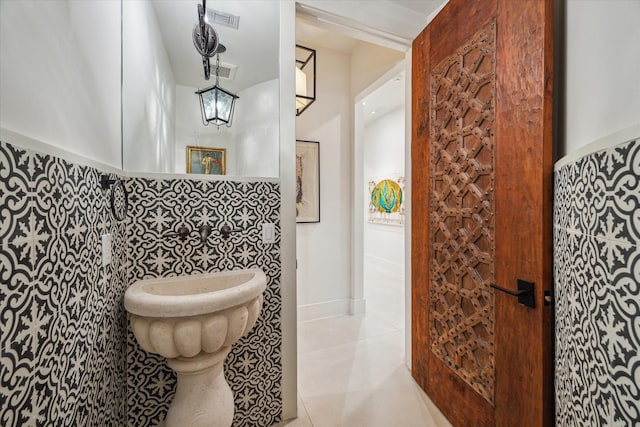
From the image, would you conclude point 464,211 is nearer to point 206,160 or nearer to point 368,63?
point 206,160

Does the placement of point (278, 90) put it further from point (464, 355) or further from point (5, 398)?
point (464, 355)

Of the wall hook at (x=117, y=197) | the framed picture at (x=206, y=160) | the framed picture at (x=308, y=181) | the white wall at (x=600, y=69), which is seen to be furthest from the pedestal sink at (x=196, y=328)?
the framed picture at (x=308, y=181)

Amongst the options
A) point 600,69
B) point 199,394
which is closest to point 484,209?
point 600,69

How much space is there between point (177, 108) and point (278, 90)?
59 cm

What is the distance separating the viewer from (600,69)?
2.79ft

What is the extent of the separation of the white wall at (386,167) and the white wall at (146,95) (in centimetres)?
414

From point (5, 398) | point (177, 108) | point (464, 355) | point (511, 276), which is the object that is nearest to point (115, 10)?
point (177, 108)

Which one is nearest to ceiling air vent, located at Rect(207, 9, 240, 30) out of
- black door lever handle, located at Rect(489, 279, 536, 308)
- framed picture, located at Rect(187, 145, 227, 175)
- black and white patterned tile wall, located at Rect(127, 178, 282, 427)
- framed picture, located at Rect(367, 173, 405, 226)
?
framed picture, located at Rect(187, 145, 227, 175)

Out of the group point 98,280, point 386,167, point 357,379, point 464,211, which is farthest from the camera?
point 386,167

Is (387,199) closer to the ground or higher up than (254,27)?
closer to the ground

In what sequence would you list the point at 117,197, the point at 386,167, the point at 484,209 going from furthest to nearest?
the point at 386,167, the point at 484,209, the point at 117,197

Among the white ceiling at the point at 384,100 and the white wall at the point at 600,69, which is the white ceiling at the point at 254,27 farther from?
the white ceiling at the point at 384,100

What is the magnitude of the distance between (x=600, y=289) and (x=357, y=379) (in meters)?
1.70

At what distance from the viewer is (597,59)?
0.87 m
